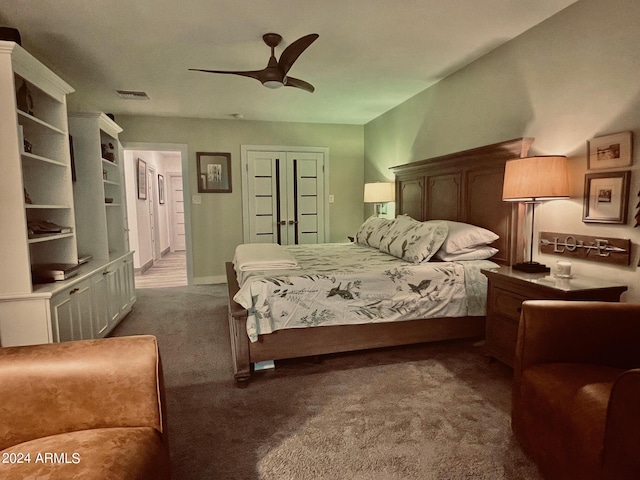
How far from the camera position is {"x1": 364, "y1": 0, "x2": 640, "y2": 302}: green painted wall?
202cm

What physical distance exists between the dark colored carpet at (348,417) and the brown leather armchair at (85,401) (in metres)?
0.54

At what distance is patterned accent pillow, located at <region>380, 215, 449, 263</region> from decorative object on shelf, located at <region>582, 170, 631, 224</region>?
38.1 inches

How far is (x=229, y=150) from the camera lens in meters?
5.32

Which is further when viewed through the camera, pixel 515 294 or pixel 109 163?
pixel 109 163

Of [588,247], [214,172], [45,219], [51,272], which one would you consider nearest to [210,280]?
[214,172]

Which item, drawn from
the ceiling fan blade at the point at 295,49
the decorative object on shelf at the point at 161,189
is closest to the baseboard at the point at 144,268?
the decorative object on shelf at the point at 161,189

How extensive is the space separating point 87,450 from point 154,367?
29cm

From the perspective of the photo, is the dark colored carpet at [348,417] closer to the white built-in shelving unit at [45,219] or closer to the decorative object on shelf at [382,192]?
the white built-in shelving unit at [45,219]

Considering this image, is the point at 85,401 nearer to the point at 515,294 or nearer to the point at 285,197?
the point at 515,294

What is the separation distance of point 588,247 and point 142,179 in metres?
6.68

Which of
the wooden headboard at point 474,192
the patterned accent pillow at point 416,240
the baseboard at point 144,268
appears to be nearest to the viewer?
the wooden headboard at point 474,192

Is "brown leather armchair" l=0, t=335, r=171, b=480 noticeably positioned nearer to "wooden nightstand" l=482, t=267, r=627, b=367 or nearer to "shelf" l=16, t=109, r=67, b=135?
"shelf" l=16, t=109, r=67, b=135

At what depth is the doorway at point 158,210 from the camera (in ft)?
17.3

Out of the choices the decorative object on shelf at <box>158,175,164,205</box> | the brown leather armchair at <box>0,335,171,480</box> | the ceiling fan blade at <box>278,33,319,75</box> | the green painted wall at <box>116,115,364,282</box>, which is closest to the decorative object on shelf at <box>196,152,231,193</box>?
the green painted wall at <box>116,115,364,282</box>
